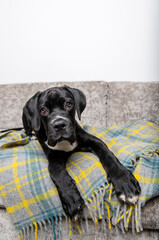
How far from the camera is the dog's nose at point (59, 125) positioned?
52.6 inches

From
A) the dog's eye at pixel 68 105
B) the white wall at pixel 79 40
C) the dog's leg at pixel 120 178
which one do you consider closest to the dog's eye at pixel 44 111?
the dog's eye at pixel 68 105

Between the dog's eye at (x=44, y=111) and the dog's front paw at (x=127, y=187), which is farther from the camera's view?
the dog's eye at (x=44, y=111)

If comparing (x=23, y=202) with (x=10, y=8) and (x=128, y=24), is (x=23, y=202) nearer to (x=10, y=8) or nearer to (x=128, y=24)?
(x=128, y=24)

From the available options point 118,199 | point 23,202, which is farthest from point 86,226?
point 23,202

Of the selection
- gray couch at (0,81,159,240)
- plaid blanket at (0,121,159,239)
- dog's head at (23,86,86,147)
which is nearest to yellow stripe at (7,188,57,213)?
plaid blanket at (0,121,159,239)

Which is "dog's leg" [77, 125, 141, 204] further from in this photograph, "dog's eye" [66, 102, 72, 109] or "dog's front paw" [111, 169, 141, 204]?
"dog's eye" [66, 102, 72, 109]

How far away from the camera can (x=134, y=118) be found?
2.66 m

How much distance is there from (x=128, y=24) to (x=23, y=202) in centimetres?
284

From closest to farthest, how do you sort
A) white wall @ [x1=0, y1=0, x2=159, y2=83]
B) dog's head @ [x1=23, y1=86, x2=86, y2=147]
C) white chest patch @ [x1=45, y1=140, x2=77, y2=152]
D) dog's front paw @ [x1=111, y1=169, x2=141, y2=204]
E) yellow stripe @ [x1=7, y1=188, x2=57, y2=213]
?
1. dog's front paw @ [x1=111, y1=169, x2=141, y2=204]
2. yellow stripe @ [x1=7, y1=188, x2=57, y2=213]
3. dog's head @ [x1=23, y1=86, x2=86, y2=147]
4. white chest patch @ [x1=45, y1=140, x2=77, y2=152]
5. white wall @ [x1=0, y1=0, x2=159, y2=83]

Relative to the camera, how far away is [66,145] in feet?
5.13

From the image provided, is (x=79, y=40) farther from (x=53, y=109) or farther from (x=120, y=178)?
(x=120, y=178)

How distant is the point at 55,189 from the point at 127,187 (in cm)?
→ 46

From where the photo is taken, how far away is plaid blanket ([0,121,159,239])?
118 centimetres

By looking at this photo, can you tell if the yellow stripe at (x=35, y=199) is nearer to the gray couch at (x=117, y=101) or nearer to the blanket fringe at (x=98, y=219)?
the blanket fringe at (x=98, y=219)
